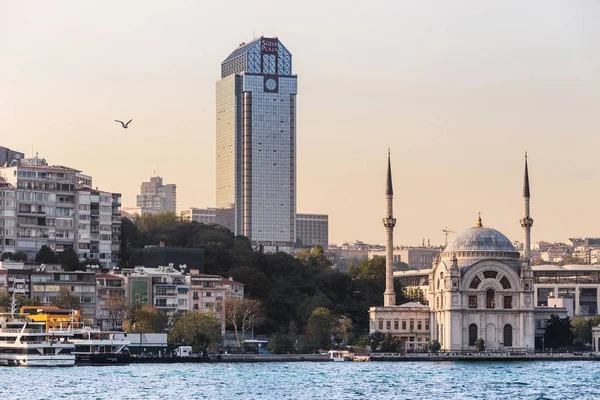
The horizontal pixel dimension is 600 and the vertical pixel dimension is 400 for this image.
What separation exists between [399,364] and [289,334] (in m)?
12.1

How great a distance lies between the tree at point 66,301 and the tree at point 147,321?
14.4 feet

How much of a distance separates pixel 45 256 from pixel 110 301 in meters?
9.25

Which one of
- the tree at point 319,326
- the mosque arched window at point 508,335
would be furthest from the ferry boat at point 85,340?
the mosque arched window at point 508,335

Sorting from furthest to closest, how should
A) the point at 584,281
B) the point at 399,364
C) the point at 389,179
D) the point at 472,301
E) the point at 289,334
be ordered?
1. the point at 584,281
2. the point at 389,179
3. the point at 472,301
4. the point at 289,334
5. the point at 399,364

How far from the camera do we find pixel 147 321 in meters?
114

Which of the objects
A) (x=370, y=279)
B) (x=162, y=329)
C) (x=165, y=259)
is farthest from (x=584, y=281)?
(x=162, y=329)

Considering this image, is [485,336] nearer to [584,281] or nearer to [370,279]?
[370,279]

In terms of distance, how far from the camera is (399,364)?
114000 mm

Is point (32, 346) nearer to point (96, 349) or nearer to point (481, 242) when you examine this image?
point (96, 349)

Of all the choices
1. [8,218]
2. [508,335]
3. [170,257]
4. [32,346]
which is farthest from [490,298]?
[32,346]

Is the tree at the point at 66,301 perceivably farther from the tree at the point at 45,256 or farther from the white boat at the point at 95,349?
the white boat at the point at 95,349

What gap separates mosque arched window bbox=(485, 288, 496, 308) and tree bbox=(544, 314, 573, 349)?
248 inches

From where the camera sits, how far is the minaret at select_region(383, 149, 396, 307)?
136 m

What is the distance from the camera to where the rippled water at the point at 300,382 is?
76750mm
